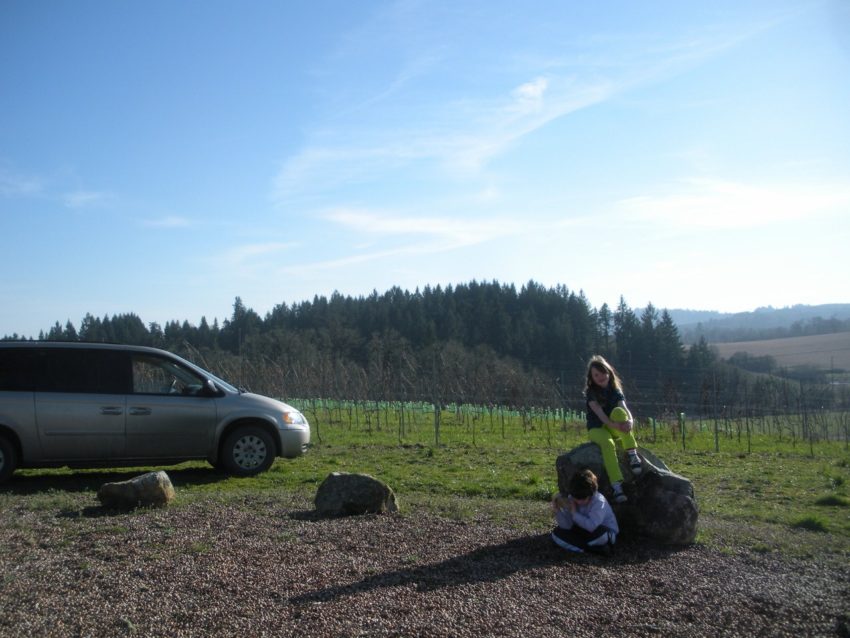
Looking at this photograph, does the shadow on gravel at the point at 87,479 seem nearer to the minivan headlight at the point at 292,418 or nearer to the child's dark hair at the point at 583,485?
the minivan headlight at the point at 292,418

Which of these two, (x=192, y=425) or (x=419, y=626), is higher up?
(x=192, y=425)

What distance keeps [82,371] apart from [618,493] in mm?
7352

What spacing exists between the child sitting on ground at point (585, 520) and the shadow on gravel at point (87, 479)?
5.75 meters

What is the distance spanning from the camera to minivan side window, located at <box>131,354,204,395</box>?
10328 millimetres

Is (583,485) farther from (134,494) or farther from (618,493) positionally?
(134,494)

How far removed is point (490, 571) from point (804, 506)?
5455 millimetres

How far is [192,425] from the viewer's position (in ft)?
33.6

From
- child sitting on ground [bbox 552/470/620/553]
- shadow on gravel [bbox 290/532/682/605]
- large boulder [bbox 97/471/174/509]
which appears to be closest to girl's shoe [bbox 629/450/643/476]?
child sitting on ground [bbox 552/470/620/553]

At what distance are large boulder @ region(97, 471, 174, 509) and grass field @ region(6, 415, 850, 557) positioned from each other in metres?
0.51

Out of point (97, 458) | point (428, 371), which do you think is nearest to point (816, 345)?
point (428, 371)

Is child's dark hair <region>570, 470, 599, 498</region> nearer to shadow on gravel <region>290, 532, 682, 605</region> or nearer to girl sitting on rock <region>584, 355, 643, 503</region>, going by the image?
shadow on gravel <region>290, 532, 682, 605</region>

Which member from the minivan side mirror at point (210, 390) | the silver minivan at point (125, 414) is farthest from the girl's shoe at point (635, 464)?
the minivan side mirror at point (210, 390)

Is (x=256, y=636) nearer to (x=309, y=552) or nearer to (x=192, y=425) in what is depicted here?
(x=309, y=552)

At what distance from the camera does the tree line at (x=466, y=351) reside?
2170 centimetres
